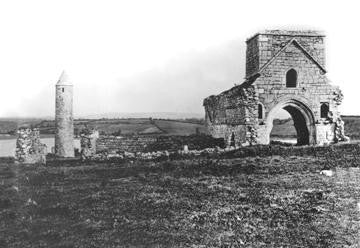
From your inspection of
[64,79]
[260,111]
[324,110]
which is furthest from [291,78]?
[64,79]

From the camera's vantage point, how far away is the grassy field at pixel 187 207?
24.2 ft

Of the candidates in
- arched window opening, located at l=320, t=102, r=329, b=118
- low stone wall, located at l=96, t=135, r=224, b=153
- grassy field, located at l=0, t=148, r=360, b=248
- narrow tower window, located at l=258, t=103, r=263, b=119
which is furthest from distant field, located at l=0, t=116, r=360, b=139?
grassy field, located at l=0, t=148, r=360, b=248

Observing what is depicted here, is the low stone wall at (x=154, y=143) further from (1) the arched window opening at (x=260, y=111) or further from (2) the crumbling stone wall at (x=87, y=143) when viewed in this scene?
(1) the arched window opening at (x=260, y=111)

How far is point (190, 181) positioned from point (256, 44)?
43.8 feet

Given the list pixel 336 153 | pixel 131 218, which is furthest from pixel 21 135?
pixel 336 153

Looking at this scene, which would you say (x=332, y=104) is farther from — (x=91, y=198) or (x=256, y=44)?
(x=91, y=198)

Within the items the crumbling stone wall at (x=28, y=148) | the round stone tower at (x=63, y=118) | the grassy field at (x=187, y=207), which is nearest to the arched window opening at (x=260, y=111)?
the grassy field at (x=187, y=207)

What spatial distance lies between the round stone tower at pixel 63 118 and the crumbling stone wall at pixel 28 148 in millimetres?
9124

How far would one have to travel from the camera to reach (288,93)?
873 inches

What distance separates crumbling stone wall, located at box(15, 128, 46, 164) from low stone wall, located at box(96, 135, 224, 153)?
5.48 metres

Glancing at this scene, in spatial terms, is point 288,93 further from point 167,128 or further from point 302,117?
point 167,128

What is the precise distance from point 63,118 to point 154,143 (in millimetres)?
8565

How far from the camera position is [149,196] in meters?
10.6

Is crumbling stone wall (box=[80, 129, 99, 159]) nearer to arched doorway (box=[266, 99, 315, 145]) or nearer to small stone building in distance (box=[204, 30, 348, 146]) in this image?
small stone building in distance (box=[204, 30, 348, 146])
